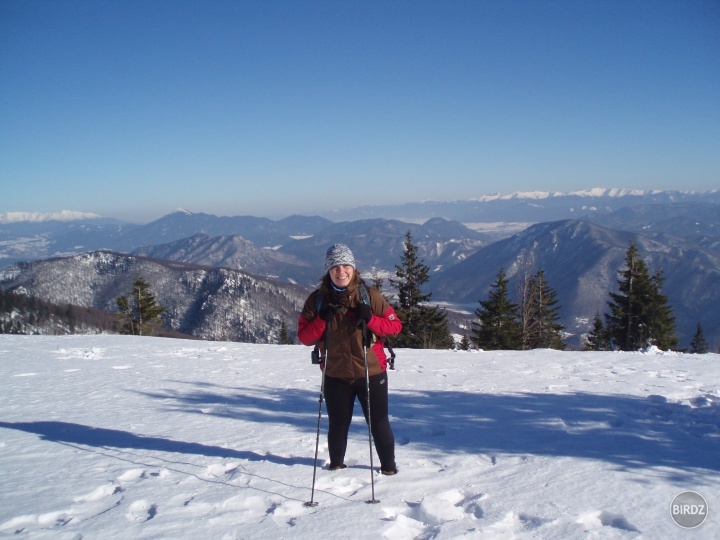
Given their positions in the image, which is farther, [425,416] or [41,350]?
[41,350]

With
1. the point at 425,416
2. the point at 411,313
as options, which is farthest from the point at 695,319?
the point at 425,416

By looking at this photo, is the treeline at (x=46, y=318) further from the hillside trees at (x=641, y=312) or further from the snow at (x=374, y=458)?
the snow at (x=374, y=458)

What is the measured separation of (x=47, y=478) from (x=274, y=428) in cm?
259

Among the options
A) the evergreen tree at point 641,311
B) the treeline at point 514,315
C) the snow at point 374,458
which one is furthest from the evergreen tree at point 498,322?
the snow at point 374,458

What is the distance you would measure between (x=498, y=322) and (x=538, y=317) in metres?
3.85

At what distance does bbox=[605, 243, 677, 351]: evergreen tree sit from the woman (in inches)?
1174

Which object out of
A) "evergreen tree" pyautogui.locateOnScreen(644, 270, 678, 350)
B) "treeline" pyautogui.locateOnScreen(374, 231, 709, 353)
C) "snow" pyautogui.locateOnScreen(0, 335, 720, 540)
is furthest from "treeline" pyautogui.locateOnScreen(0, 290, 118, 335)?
"snow" pyautogui.locateOnScreen(0, 335, 720, 540)

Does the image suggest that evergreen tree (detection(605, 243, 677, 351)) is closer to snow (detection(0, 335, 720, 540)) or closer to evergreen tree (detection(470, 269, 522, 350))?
evergreen tree (detection(470, 269, 522, 350))

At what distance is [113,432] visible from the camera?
5836 mm

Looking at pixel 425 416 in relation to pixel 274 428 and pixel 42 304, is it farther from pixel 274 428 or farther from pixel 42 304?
pixel 42 304

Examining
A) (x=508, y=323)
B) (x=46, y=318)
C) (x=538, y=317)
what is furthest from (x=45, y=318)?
(x=538, y=317)

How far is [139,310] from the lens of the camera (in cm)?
3791

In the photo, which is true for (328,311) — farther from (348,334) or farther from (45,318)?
(45,318)

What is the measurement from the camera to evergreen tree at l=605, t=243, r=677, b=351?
2805 centimetres
